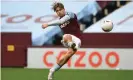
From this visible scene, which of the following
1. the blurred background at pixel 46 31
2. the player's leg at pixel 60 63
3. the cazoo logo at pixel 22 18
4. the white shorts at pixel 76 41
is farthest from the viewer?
the cazoo logo at pixel 22 18

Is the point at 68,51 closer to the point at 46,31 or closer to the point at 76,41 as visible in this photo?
the point at 76,41

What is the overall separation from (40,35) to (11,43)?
107 centimetres

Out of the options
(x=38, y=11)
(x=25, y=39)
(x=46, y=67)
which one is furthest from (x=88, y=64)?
(x=38, y=11)

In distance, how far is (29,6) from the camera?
591 inches

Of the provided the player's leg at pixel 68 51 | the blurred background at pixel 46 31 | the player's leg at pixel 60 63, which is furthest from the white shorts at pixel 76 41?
the blurred background at pixel 46 31

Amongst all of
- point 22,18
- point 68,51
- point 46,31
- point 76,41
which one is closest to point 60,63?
point 68,51

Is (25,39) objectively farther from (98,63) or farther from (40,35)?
(98,63)

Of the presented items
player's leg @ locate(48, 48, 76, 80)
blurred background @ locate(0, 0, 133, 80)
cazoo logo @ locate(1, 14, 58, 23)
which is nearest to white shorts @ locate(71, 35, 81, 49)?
player's leg @ locate(48, 48, 76, 80)

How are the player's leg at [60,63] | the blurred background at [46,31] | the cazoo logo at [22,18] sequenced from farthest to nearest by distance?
1. the cazoo logo at [22,18]
2. the blurred background at [46,31]
3. the player's leg at [60,63]

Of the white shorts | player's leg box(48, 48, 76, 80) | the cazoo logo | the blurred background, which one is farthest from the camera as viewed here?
the cazoo logo

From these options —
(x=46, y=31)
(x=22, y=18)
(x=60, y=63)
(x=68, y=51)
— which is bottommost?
(x=60, y=63)

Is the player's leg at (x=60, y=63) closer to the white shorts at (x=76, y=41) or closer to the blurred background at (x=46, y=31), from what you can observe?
the white shorts at (x=76, y=41)

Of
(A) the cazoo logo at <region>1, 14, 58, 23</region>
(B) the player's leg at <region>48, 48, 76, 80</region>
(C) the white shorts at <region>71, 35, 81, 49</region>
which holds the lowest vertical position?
(B) the player's leg at <region>48, 48, 76, 80</region>

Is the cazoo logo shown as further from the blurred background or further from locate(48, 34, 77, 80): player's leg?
locate(48, 34, 77, 80): player's leg
